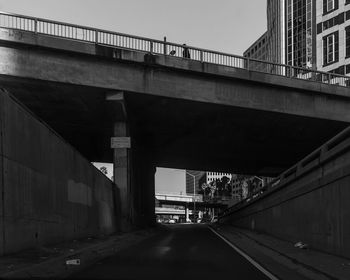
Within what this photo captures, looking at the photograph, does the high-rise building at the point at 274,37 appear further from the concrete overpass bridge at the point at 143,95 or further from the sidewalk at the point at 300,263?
the sidewalk at the point at 300,263

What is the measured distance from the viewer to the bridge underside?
30014 millimetres

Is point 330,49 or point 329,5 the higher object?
point 329,5

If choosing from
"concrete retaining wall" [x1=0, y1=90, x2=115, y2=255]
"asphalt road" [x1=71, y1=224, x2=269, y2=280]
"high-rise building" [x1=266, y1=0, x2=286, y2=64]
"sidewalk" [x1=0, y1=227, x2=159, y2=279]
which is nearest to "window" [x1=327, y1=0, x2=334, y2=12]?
"high-rise building" [x1=266, y1=0, x2=286, y2=64]

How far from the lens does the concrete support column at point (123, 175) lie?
1254 inches

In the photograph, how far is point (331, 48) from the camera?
85.1 m

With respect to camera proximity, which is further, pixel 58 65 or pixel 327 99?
pixel 327 99

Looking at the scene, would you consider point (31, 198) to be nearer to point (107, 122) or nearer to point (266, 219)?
point (266, 219)

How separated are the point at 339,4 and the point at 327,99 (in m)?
55.3

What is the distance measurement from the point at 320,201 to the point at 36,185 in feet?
26.9

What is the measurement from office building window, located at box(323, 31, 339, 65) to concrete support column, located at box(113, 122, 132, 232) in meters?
58.9

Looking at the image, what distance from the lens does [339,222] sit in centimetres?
1413

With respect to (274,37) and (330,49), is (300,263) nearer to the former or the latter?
(330,49)

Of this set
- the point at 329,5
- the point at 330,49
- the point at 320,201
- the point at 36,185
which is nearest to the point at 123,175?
the point at 36,185

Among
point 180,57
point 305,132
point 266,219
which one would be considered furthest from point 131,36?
point 305,132
